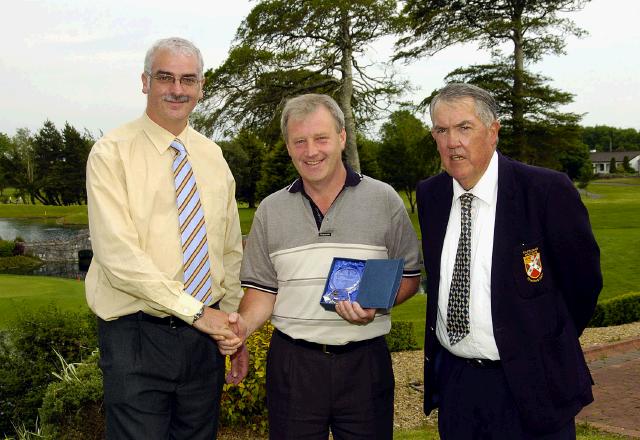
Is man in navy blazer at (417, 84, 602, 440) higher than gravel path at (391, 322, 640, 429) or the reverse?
higher

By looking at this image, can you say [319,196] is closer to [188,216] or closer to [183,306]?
[188,216]

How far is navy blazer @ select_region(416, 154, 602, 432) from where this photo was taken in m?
3.08

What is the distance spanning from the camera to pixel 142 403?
3.35 metres

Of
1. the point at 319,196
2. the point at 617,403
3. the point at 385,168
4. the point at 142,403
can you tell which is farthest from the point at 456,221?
the point at 385,168

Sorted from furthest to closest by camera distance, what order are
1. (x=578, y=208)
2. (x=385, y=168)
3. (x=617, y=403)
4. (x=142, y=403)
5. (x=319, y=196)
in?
(x=385, y=168), (x=617, y=403), (x=319, y=196), (x=142, y=403), (x=578, y=208)

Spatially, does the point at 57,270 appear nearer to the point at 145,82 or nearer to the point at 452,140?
the point at 145,82

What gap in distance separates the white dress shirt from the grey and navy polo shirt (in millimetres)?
346

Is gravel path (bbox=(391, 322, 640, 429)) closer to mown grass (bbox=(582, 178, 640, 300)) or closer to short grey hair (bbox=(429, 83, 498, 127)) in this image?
short grey hair (bbox=(429, 83, 498, 127))

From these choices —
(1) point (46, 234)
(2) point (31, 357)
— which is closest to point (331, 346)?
(2) point (31, 357)

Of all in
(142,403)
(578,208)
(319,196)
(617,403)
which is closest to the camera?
(578,208)

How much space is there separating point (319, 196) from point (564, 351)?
61.8 inches

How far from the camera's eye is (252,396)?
7.12 meters

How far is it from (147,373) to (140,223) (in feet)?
2.68

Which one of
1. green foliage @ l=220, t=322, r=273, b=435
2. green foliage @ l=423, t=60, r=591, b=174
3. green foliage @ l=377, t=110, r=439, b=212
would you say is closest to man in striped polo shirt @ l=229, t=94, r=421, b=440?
green foliage @ l=220, t=322, r=273, b=435
